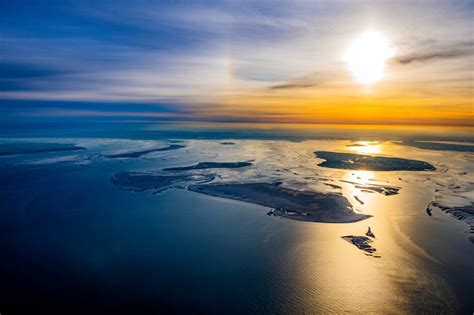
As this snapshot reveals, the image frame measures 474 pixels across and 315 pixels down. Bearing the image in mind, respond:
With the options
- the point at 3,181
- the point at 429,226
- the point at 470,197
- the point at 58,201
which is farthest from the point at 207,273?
the point at 3,181

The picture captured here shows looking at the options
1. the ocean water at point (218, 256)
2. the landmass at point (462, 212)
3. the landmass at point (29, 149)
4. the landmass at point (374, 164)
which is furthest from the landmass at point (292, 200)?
the landmass at point (29, 149)

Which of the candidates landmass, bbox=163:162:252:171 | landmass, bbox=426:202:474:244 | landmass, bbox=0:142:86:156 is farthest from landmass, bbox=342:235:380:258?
landmass, bbox=0:142:86:156

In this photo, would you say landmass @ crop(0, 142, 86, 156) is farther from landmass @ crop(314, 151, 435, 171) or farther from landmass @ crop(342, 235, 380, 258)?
landmass @ crop(342, 235, 380, 258)

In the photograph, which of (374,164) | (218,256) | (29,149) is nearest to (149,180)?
(218,256)

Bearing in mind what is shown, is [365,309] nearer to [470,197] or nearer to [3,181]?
[470,197]

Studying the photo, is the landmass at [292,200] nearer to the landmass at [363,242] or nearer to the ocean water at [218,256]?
the ocean water at [218,256]
